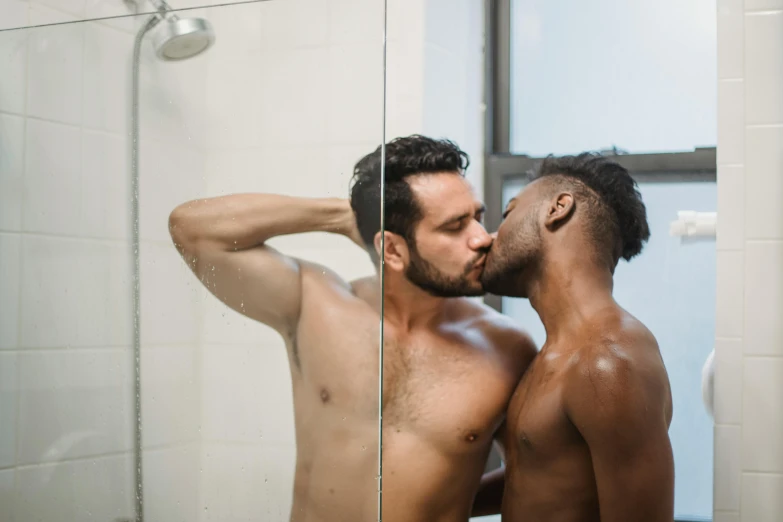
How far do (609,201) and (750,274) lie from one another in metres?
0.36

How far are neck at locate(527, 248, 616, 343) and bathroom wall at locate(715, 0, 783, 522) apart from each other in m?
0.33

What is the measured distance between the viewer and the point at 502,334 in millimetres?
1615

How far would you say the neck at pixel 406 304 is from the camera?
158cm

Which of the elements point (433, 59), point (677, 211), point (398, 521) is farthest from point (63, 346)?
point (677, 211)

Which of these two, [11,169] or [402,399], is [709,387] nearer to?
A: [402,399]

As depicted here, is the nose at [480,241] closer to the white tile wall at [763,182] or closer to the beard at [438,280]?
the beard at [438,280]

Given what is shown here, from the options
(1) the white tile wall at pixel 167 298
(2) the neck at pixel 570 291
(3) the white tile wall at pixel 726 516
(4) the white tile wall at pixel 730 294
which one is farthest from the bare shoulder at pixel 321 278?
(3) the white tile wall at pixel 726 516

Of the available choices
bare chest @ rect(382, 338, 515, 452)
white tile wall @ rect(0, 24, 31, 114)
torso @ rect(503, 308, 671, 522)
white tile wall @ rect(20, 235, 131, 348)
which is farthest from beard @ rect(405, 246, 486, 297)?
white tile wall @ rect(0, 24, 31, 114)

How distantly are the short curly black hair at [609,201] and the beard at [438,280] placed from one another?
231 millimetres

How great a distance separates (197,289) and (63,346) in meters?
0.23

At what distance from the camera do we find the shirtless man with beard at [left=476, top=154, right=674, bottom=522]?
4.12ft

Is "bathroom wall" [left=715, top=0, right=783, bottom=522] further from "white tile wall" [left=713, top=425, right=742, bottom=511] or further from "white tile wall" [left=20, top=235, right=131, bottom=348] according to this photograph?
"white tile wall" [left=20, top=235, right=131, bottom=348]

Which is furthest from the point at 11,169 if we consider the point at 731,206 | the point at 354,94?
the point at 731,206

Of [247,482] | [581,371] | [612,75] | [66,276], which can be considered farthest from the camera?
[612,75]
